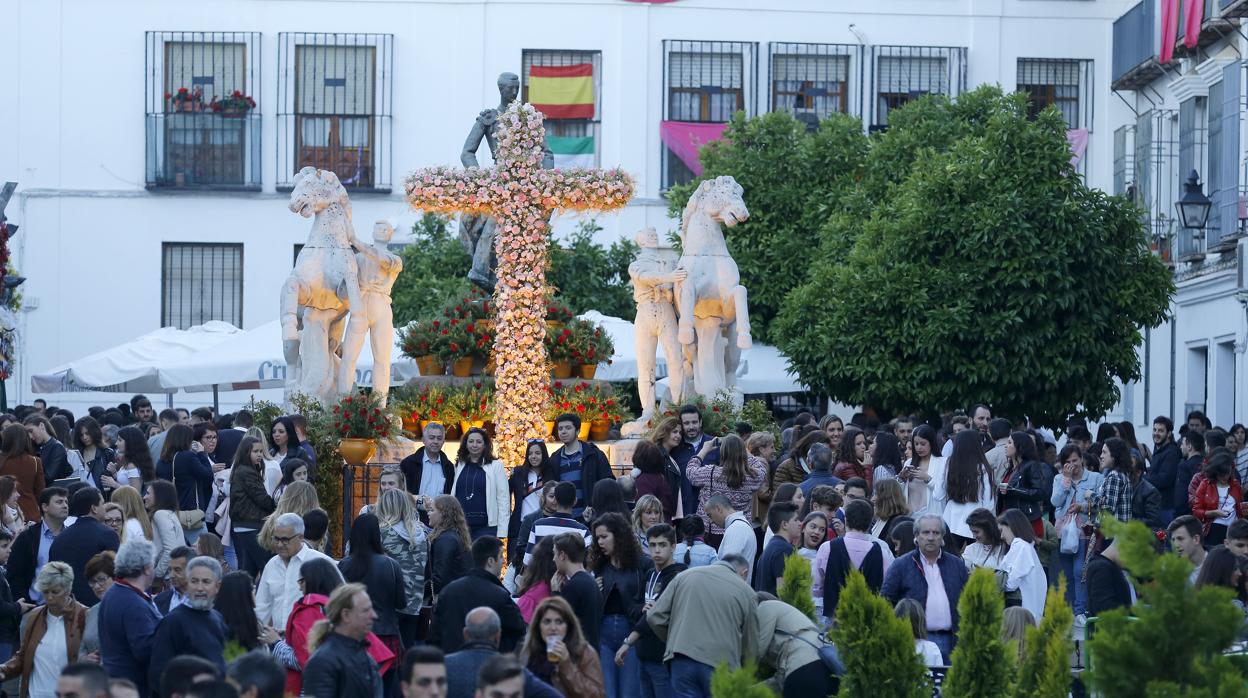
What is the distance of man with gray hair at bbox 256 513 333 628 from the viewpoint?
10.6 m

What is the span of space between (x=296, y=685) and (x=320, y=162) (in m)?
27.2

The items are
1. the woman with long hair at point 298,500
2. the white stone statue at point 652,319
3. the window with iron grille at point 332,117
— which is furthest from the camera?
the window with iron grille at point 332,117

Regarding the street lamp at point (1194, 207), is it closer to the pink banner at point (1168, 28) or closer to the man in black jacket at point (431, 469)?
the pink banner at point (1168, 28)

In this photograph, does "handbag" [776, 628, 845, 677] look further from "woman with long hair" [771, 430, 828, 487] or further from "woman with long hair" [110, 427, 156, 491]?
"woman with long hair" [110, 427, 156, 491]

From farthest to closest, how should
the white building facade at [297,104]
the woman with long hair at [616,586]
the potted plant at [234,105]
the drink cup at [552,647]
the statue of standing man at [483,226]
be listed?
the white building facade at [297,104]
the potted plant at [234,105]
the statue of standing man at [483,226]
the woman with long hair at [616,586]
the drink cup at [552,647]

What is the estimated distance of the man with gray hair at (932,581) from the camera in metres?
11.1

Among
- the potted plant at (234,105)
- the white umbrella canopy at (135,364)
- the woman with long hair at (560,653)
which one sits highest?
the potted plant at (234,105)

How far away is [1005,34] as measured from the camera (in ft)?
122

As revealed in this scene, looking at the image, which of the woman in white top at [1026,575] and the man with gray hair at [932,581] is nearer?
the man with gray hair at [932,581]

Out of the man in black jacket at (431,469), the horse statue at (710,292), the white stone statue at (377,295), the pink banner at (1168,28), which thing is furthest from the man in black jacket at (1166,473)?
the pink banner at (1168,28)

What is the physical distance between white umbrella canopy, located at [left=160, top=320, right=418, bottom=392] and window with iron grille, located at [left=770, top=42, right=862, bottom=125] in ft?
50.3

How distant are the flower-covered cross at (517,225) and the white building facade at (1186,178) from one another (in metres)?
10.8

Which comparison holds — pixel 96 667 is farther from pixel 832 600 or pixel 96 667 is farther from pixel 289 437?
pixel 289 437

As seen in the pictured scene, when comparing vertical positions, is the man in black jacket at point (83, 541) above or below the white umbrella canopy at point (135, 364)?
below
